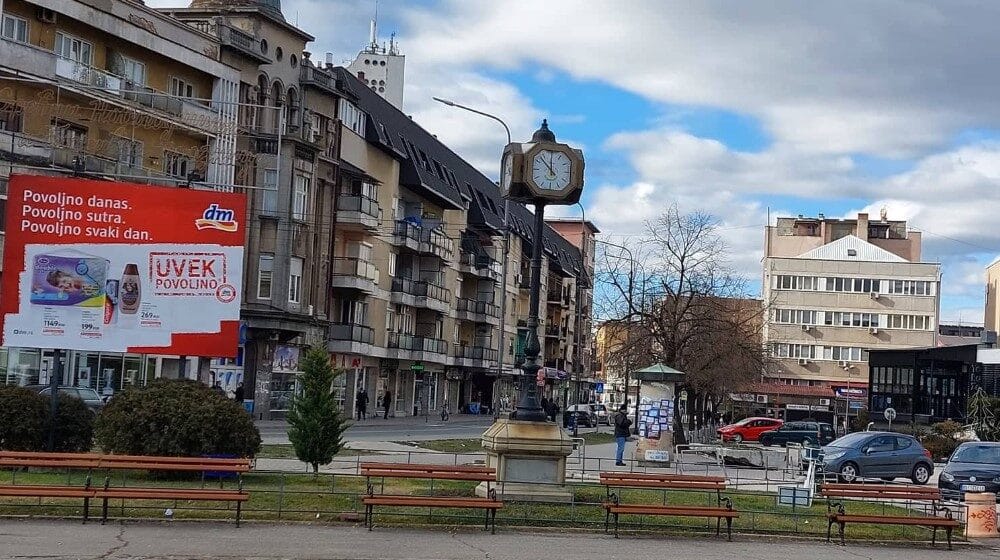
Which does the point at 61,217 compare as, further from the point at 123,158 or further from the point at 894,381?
the point at 894,381

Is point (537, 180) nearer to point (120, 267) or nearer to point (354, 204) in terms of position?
point (120, 267)

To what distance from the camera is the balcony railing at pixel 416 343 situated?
Answer: 230 feet

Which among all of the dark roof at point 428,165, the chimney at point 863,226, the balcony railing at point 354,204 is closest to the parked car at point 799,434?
the dark roof at point 428,165

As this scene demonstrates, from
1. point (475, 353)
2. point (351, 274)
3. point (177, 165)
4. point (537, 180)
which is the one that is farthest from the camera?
point (475, 353)

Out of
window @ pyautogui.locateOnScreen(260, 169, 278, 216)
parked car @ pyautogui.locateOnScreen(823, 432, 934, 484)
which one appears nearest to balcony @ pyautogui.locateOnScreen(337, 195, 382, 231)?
window @ pyautogui.locateOnScreen(260, 169, 278, 216)

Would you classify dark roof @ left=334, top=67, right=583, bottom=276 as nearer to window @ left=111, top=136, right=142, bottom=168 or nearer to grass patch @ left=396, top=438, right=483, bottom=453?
grass patch @ left=396, top=438, right=483, bottom=453

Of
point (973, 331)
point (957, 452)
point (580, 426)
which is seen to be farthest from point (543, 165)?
point (973, 331)

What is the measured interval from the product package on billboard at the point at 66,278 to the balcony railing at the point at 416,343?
148 feet

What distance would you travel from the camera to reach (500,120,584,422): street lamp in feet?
70.0

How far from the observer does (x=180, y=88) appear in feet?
157

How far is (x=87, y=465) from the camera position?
18938 millimetres

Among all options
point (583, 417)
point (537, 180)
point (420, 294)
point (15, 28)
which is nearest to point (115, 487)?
point (537, 180)

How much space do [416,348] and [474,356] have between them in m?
13.3

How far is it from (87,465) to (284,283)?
35156 mm
